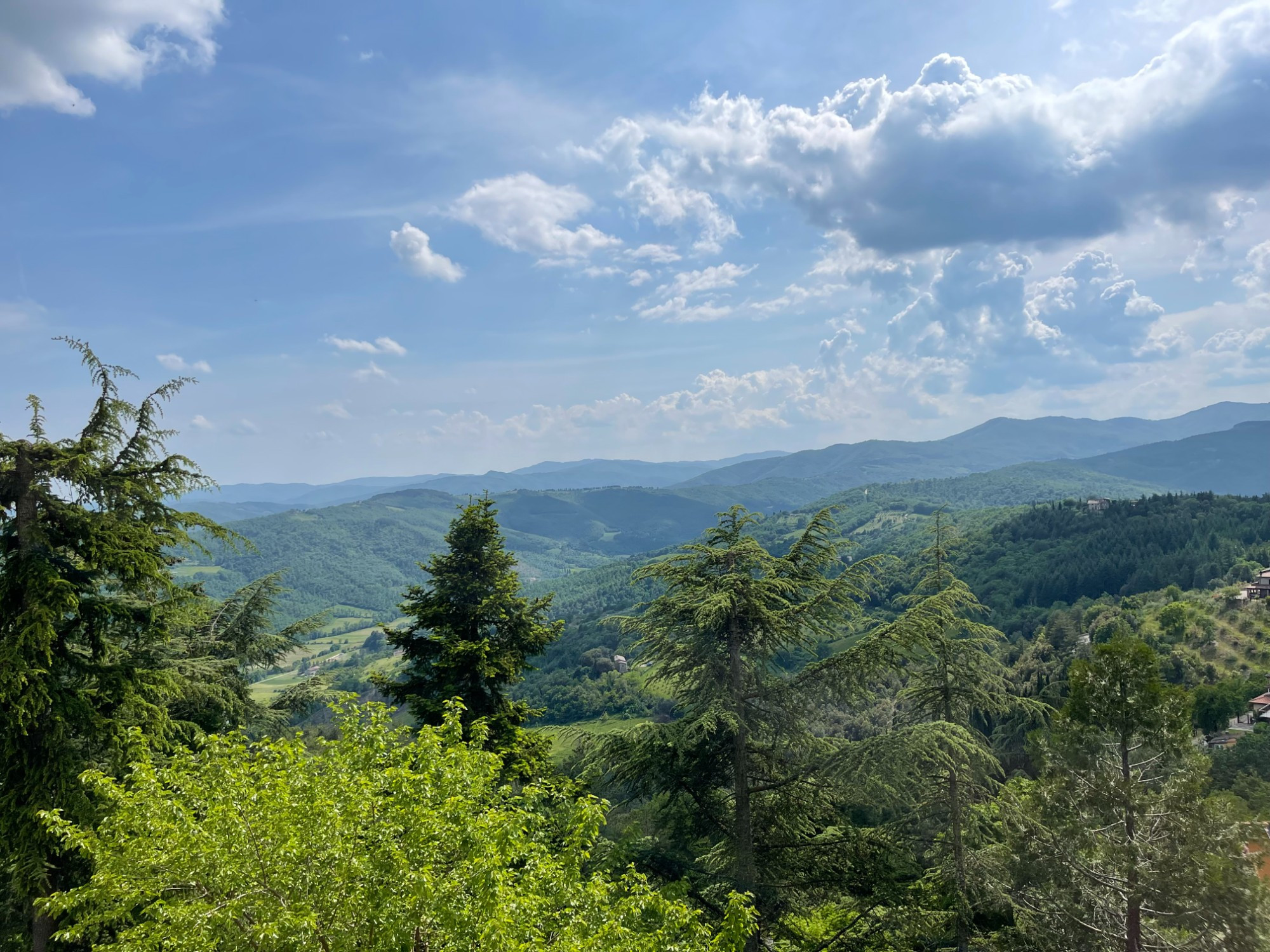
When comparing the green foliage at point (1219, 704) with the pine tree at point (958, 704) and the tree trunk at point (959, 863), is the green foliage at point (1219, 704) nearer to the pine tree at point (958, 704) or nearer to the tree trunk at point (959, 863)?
the pine tree at point (958, 704)

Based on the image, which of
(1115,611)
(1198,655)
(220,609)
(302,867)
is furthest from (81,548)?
(1115,611)

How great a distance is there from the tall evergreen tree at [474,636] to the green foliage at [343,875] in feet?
22.1

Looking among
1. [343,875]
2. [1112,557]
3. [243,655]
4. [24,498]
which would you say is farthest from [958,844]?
[1112,557]

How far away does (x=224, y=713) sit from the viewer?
18.6 m

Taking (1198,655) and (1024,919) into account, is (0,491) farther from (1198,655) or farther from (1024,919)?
(1198,655)

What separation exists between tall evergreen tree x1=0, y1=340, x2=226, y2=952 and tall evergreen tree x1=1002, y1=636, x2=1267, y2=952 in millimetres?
18293

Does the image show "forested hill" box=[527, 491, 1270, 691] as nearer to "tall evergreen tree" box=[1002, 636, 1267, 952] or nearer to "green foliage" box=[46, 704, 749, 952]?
"tall evergreen tree" box=[1002, 636, 1267, 952]

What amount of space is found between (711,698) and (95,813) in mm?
11090

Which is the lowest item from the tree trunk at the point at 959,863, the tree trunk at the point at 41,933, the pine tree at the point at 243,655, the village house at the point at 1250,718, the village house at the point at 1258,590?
the village house at the point at 1250,718

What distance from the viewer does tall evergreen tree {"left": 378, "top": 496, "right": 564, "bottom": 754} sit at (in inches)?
693

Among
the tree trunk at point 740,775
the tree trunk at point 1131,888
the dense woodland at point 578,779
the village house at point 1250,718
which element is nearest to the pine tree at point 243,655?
the dense woodland at point 578,779

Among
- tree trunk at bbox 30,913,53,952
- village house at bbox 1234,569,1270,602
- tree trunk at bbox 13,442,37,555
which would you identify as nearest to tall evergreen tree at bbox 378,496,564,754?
tree trunk at bbox 30,913,53,952

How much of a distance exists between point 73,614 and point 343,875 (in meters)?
8.56

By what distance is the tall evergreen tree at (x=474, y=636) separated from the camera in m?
17.6
